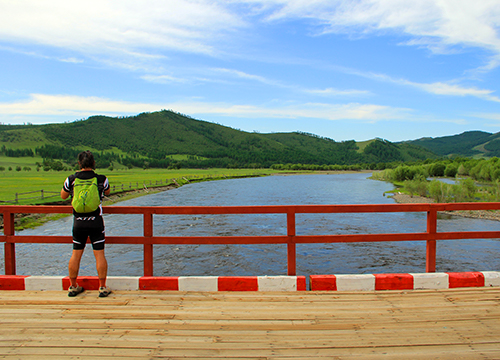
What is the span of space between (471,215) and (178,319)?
33304 millimetres

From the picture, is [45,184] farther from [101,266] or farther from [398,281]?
[398,281]

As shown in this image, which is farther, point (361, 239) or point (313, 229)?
point (313, 229)

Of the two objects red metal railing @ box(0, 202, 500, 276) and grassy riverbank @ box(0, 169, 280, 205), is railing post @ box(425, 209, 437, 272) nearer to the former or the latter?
red metal railing @ box(0, 202, 500, 276)

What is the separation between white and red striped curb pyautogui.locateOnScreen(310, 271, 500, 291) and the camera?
18.3 ft

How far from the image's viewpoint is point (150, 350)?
12.1 feet

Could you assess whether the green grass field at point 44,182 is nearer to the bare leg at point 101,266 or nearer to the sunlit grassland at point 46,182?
the sunlit grassland at point 46,182

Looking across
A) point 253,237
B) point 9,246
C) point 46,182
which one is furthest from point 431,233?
point 46,182

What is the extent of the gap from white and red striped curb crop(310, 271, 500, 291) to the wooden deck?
181 mm

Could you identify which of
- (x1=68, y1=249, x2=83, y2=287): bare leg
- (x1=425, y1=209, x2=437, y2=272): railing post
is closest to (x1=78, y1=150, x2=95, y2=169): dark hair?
(x1=68, y1=249, x2=83, y2=287): bare leg

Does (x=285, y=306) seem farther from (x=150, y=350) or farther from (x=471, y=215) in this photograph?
(x=471, y=215)

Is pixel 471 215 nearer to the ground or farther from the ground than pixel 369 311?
nearer to the ground

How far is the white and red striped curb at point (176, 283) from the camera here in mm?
5531

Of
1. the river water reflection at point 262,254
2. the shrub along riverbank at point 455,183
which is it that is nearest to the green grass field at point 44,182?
the river water reflection at point 262,254

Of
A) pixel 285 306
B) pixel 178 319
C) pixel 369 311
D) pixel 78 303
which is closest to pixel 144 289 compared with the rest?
pixel 78 303
